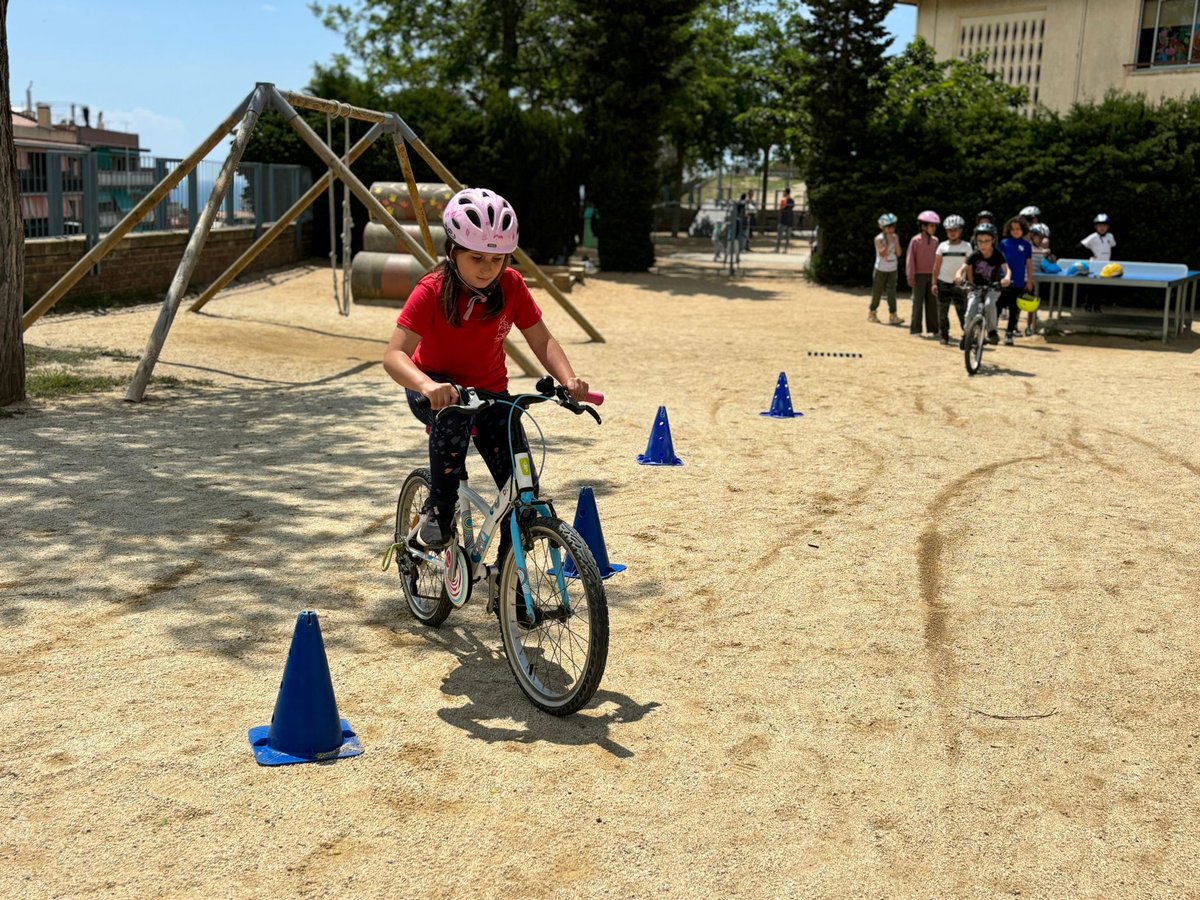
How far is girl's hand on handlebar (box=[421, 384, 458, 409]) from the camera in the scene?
4324 millimetres

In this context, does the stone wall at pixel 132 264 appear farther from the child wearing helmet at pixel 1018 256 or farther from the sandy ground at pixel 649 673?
the child wearing helmet at pixel 1018 256

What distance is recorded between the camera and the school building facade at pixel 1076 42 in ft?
92.2

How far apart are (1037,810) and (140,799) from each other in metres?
2.76

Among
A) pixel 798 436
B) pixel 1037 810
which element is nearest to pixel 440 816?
pixel 1037 810

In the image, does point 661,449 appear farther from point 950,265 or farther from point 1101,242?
point 1101,242

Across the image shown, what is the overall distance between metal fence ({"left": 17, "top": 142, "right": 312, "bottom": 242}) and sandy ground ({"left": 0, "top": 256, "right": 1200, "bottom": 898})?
25.2ft

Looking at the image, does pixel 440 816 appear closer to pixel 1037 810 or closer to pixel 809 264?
pixel 1037 810

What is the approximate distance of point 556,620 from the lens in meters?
4.66

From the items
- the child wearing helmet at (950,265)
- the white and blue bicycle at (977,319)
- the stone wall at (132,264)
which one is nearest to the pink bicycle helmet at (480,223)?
the white and blue bicycle at (977,319)

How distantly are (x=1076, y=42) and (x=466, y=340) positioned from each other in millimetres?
28797

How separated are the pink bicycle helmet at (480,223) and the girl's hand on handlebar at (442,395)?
0.57m

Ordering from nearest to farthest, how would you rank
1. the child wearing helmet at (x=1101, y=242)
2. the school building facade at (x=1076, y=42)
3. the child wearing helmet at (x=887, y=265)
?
the child wearing helmet at (x=887, y=265), the child wearing helmet at (x=1101, y=242), the school building facade at (x=1076, y=42)

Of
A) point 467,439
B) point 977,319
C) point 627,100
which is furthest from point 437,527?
point 627,100

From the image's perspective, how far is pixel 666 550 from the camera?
6.76 meters
